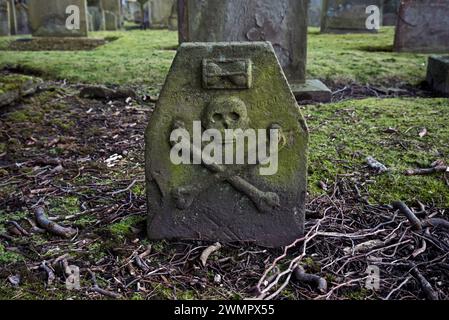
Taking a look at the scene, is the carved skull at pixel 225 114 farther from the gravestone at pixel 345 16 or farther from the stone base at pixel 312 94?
the gravestone at pixel 345 16

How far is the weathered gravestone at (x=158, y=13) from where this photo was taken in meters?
12.8

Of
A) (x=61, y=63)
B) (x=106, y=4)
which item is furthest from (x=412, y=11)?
(x=106, y=4)

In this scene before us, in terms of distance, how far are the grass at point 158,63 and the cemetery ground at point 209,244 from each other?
2.45 ft

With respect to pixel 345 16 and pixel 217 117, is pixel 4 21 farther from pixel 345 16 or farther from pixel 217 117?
pixel 217 117

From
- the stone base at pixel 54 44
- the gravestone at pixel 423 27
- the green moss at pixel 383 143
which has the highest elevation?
the gravestone at pixel 423 27

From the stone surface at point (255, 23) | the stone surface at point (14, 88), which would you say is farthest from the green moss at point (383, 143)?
the stone surface at point (14, 88)

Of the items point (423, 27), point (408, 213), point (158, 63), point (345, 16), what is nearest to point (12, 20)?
point (158, 63)

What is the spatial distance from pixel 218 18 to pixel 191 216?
118 inches

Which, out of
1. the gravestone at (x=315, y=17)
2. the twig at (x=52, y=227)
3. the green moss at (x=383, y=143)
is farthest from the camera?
the gravestone at (x=315, y=17)

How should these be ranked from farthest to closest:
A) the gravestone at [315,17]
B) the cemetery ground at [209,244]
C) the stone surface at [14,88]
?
the gravestone at [315,17] < the stone surface at [14,88] < the cemetery ground at [209,244]

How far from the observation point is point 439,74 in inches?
203

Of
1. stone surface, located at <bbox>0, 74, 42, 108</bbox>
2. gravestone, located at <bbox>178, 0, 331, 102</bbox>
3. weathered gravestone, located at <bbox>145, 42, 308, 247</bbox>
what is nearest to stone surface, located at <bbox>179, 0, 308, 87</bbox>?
gravestone, located at <bbox>178, 0, 331, 102</bbox>

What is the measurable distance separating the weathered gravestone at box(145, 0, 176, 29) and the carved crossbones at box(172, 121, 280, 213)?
1128cm

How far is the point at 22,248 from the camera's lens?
7.31ft
